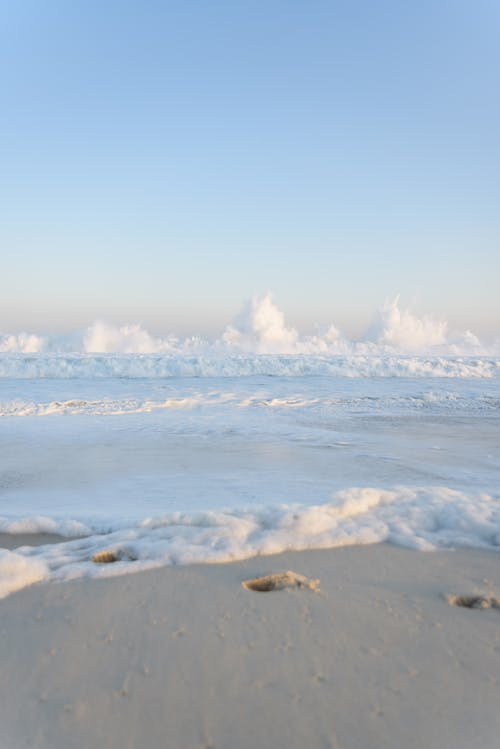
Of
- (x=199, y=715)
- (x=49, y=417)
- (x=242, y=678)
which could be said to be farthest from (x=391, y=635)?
(x=49, y=417)

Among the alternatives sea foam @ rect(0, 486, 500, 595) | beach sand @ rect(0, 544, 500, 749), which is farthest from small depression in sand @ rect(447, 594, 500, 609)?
sea foam @ rect(0, 486, 500, 595)

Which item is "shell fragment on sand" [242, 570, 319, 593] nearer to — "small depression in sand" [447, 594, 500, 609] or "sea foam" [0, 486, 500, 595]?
"sea foam" [0, 486, 500, 595]

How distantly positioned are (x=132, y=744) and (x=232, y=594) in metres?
0.85

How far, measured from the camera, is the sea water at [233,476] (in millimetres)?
2846

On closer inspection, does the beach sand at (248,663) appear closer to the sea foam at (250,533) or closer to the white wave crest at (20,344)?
the sea foam at (250,533)

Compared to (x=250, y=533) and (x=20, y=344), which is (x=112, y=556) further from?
(x=20, y=344)

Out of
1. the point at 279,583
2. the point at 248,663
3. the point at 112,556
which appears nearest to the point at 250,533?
the point at 279,583

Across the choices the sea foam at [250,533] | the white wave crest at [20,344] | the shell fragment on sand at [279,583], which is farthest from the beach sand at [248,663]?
the white wave crest at [20,344]

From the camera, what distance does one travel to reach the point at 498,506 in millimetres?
3502

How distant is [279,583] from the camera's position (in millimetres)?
2326

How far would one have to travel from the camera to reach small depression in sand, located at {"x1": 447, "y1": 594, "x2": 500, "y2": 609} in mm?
2141

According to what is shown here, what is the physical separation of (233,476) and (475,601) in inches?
104

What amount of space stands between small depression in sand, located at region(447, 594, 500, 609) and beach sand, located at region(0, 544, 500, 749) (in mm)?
48

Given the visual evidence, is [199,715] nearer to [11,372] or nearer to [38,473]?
[38,473]
